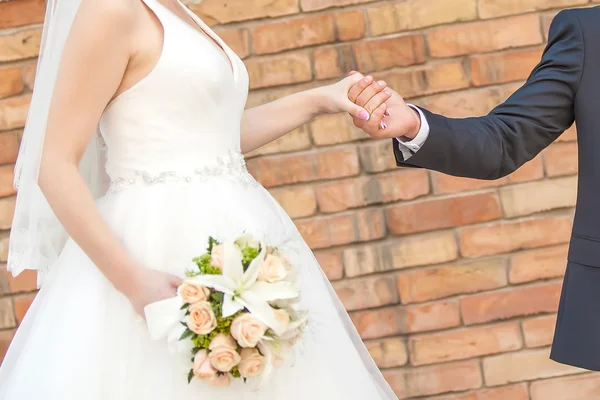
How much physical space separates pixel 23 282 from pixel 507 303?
1.51 metres

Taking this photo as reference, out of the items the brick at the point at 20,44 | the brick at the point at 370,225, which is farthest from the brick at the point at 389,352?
the brick at the point at 20,44

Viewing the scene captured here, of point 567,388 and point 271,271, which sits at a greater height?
point 271,271

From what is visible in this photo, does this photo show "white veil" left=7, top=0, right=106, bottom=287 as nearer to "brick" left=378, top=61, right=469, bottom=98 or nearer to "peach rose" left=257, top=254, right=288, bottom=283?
"peach rose" left=257, top=254, right=288, bottom=283

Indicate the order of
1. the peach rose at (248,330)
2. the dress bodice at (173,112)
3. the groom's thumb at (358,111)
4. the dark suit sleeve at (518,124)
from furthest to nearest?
the groom's thumb at (358,111) → the dark suit sleeve at (518,124) → the dress bodice at (173,112) → the peach rose at (248,330)

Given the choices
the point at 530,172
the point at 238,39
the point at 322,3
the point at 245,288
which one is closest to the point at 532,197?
the point at 530,172

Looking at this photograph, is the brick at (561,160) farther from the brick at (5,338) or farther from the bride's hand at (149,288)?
the brick at (5,338)

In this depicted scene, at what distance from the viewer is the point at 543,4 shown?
8.52 feet

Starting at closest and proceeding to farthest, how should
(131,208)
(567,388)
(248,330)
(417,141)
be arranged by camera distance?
(248,330)
(131,208)
(417,141)
(567,388)

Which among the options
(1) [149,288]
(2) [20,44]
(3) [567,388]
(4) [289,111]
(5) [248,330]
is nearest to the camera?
(5) [248,330]

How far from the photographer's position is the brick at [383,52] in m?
2.58

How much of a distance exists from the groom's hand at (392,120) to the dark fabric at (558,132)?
36 millimetres

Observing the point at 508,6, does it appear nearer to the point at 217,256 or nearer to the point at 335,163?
the point at 335,163

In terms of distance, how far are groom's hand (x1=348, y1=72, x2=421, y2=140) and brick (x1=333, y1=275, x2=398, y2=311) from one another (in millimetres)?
783

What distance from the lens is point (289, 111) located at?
2049 millimetres
